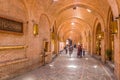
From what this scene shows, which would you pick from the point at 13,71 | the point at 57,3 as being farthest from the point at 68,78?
the point at 57,3

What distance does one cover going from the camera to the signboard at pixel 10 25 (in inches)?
306

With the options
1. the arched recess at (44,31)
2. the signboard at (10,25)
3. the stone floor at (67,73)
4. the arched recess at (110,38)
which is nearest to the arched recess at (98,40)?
the arched recess at (110,38)

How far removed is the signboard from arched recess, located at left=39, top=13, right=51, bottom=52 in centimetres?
405

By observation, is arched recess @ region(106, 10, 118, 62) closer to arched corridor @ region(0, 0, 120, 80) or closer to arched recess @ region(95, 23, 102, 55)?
arched corridor @ region(0, 0, 120, 80)

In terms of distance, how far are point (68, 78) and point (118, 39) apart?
2.94 metres

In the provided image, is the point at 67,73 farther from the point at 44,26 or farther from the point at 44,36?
the point at 44,26

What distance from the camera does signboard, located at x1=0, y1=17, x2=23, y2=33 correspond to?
7.78 m

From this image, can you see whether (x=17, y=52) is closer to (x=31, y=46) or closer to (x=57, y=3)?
(x=31, y=46)

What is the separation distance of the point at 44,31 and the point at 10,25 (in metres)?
6.24

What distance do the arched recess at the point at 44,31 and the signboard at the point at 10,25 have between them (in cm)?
405

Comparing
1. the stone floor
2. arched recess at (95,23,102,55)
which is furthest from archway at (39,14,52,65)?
arched recess at (95,23,102,55)

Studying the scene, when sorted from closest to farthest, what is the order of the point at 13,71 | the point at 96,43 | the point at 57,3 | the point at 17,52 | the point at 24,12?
the point at 13,71
the point at 17,52
the point at 24,12
the point at 57,3
the point at 96,43

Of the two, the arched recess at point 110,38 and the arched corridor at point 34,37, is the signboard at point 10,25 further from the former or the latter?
the arched recess at point 110,38

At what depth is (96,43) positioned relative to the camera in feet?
73.7
